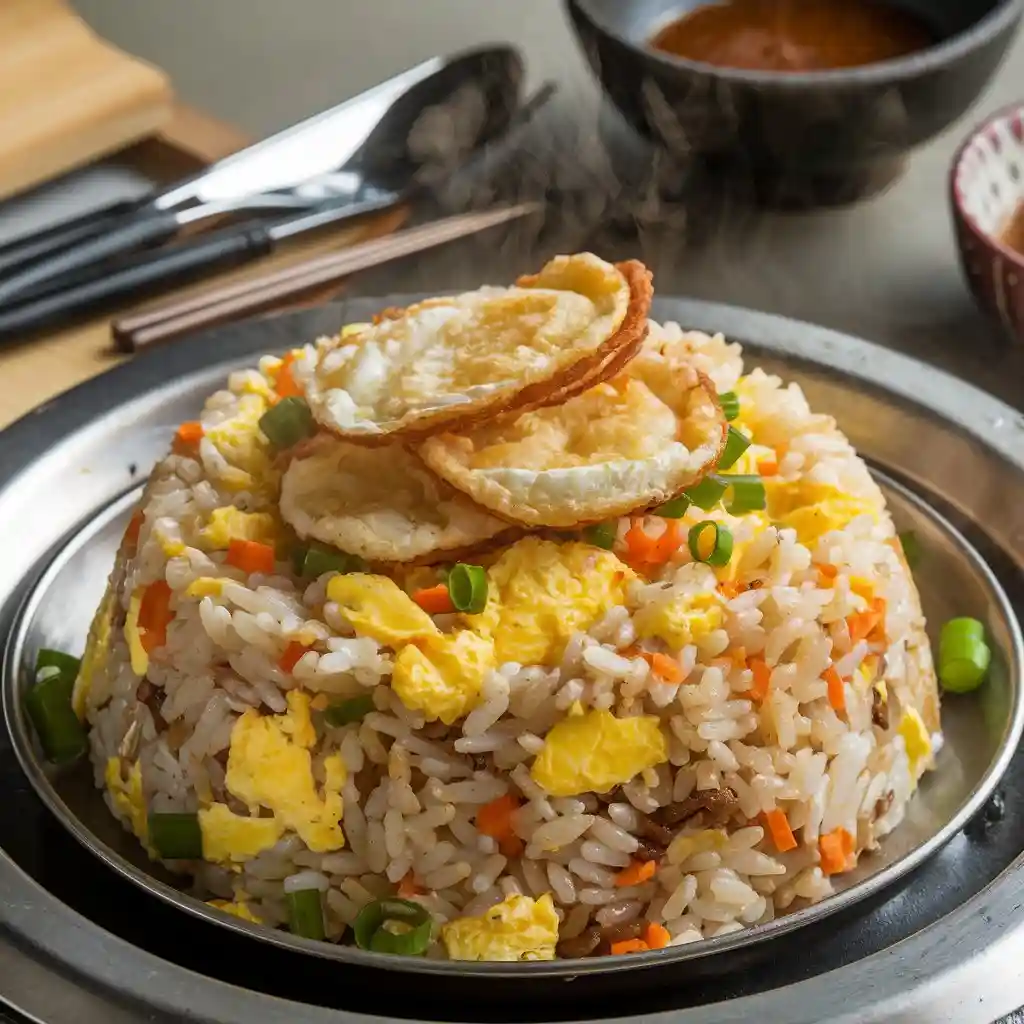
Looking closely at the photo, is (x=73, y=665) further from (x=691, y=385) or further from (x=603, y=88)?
(x=603, y=88)

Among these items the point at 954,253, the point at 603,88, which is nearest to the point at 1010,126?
the point at 954,253

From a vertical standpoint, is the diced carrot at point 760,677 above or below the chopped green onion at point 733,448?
below

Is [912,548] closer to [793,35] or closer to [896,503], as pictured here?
[896,503]

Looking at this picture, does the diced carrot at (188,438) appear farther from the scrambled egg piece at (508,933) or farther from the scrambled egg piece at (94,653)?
the scrambled egg piece at (508,933)

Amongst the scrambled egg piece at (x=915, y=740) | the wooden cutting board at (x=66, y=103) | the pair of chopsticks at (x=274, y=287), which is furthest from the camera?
the wooden cutting board at (x=66, y=103)

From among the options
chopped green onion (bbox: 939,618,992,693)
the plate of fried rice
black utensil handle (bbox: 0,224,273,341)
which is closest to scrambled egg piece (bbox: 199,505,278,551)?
the plate of fried rice

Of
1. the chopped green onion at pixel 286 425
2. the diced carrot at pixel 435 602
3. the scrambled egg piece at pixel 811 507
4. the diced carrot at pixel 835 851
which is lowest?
the diced carrot at pixel 835 851

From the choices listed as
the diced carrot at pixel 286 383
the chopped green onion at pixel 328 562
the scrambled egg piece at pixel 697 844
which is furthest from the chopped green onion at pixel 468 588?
the diced carrot at pixel 286 383

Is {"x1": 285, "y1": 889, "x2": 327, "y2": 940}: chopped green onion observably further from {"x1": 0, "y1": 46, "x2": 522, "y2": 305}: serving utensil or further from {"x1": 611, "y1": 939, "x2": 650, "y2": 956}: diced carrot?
{"x1": 0, "y1": 46, "x2": 522, "y2": 305}: serving utensil
